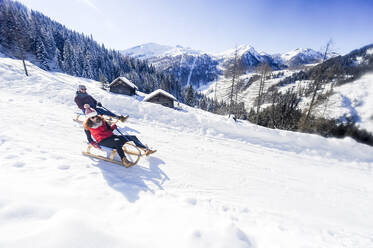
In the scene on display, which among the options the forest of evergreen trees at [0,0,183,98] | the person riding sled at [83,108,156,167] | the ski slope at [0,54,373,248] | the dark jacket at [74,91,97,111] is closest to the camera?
the ski slope at [0,54,373,248]

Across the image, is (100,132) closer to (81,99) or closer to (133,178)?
(133,178)

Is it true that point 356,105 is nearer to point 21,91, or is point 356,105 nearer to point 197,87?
point 21,91

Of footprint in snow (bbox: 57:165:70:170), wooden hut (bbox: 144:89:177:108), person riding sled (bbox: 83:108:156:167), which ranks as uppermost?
wooden hut (bbox: 144:89:177:108)

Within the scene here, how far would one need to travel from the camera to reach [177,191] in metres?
3.73

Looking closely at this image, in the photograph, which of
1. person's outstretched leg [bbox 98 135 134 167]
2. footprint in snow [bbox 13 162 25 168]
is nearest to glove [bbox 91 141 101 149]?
person's outstretched leg [bbox 98 135 134 167]

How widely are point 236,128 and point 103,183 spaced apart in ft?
24.5

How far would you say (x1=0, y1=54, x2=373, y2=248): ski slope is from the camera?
2.19m

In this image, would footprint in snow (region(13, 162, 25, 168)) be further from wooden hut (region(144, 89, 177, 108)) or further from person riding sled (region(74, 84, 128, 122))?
wooden hut (region(144, 89, 177, 108))

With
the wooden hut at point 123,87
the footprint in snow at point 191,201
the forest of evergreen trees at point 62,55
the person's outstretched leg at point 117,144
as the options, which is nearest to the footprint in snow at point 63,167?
the person's outstretched leg at point 117,144

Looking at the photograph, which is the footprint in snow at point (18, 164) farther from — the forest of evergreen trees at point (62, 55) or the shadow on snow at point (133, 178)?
the forest of evergreen trees at point (62, 55)

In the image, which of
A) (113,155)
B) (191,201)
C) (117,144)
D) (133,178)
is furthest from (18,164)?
(191,201)

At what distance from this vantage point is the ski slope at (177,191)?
2191mm

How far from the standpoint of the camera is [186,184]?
160 inches

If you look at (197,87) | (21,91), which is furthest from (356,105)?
(197,87)
